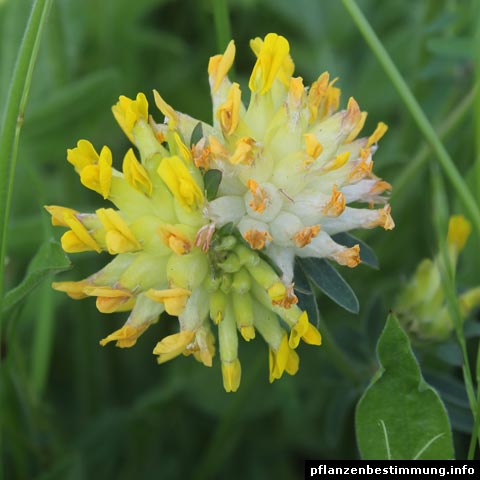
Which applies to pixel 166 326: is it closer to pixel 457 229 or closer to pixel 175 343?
pixel 457 229

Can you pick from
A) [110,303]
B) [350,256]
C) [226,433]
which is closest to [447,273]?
[350,256]

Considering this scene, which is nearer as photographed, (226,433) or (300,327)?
(300,327)

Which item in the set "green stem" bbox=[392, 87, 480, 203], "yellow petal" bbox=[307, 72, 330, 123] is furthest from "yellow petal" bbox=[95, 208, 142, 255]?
"green stem" bbox=[392, 87, 480, 203]

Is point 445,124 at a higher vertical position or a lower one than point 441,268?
higher

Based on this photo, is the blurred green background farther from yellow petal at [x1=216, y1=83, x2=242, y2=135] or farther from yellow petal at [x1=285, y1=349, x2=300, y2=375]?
yellow petal at [x1=216, y1=83, x2=242, y2=135]

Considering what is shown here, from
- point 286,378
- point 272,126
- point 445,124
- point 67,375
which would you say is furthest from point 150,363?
point 272,126

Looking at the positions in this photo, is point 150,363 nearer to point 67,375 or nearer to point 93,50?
point 67,375
